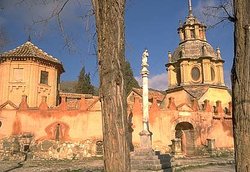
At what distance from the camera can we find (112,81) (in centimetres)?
474

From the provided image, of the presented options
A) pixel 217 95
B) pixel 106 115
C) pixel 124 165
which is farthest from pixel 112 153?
pixel 217 95

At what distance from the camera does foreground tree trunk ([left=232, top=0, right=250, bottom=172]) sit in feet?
17.3

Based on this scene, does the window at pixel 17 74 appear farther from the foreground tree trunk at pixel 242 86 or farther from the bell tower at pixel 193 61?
the foreground tree trunk at pixel 242 86

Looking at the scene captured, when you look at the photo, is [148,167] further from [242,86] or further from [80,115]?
[80,115]

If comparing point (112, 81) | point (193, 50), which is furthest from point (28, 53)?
point (112, 81)

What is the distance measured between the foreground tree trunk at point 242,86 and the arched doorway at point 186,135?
895 inches

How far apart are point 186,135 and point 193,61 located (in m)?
13.3

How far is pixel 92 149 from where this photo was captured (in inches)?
946

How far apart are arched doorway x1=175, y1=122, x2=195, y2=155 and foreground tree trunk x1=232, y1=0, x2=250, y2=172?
74.6 feet

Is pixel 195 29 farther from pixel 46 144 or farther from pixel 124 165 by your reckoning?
pixel 124 165

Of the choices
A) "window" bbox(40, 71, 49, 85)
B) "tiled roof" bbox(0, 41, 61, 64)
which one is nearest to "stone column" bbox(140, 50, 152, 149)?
"tiled roof" bbox(0, 41, 61, 64)

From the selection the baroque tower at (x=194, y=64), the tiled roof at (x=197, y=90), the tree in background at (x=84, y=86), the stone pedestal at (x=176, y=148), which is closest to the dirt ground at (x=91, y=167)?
the stone pedestal at (x=176, y=148)

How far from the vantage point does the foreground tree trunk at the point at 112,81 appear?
4.58m

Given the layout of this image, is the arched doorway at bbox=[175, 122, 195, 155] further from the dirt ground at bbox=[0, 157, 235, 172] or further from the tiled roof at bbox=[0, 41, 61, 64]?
the tiled roof at bbox=[0, 41, 61, 64]
